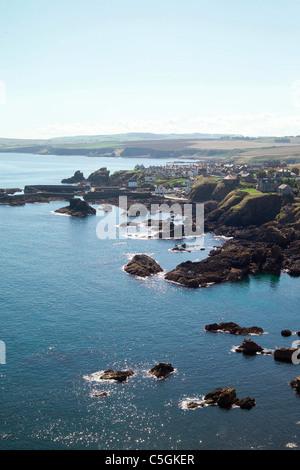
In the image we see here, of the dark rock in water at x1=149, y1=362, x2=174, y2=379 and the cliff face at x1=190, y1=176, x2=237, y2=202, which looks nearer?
the dark rock in water at x1=149, y1=362, x2=174, y2=379

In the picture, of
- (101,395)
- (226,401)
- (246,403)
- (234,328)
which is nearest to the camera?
(246,403)

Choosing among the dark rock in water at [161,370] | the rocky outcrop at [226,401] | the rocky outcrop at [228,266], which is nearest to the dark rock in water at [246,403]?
the rocky outcrop at [226,401]

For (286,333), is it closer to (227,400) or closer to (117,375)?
(227,400)

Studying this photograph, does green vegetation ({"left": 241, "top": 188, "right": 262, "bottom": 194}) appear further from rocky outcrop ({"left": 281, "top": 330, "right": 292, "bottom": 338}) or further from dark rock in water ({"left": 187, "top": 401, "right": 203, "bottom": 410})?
dark rock in water ({"left": 187, "top": 401, "right": 203, "bottom": 410})

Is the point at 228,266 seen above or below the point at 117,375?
above

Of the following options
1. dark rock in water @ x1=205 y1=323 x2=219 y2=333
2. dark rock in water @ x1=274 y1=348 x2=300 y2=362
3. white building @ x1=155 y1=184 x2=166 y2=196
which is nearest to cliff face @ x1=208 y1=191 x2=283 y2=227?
white building @ x1=155 y1=184 x2=166 y2=196

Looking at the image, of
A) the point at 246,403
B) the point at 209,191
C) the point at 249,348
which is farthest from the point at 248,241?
the point at 246,403
